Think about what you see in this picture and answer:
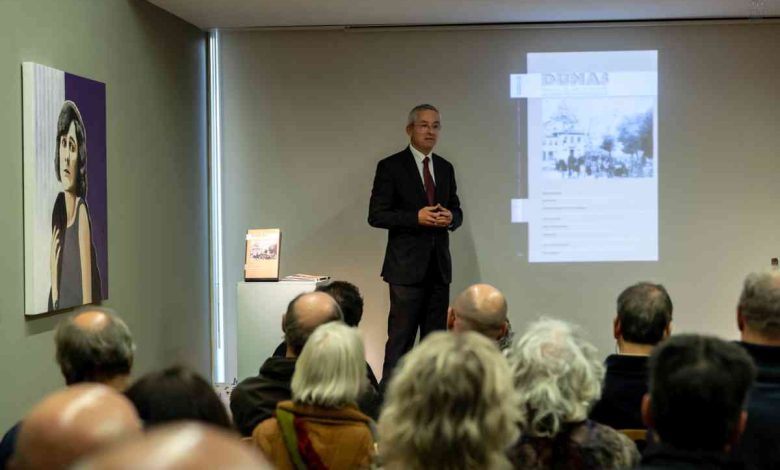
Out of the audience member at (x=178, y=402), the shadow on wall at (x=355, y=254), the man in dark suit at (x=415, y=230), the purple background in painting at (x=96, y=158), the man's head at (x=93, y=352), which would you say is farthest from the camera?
the shadow on wall at (x=355, y=254)

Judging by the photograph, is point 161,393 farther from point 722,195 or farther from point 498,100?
point 722,195

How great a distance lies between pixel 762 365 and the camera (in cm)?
254

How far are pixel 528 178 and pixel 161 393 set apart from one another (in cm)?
510

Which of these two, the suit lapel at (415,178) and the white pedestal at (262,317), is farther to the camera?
the suit lapel at (415,178)

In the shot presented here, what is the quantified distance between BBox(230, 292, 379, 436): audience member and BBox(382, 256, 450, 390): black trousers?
8.81ft

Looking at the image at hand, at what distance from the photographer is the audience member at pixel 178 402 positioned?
71.8 inches

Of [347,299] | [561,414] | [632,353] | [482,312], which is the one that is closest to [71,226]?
[347,299]

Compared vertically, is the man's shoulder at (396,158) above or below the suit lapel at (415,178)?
above

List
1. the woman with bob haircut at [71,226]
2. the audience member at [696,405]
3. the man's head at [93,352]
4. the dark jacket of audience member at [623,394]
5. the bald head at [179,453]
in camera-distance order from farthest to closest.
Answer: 1. the woman with bob haircut at [71,226]
2. the dark jacket of audience member at [623,394]
3. the man's head at [93,352]
4. the audience member at [696,405]
5. the bald head at [179,453]

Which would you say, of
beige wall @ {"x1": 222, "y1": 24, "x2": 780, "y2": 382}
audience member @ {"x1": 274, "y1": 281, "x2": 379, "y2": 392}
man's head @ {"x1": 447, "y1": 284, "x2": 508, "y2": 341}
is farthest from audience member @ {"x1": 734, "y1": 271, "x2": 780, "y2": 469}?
beige wall @ {"x1": 222, "y1": 24, "x2": 780, "y2": 382}

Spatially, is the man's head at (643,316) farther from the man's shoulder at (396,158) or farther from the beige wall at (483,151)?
the beige wall at (483,151)

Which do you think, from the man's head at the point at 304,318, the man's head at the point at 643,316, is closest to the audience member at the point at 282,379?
the man's head at the point at 304,318

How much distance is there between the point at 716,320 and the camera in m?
6.76

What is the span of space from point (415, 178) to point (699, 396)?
4251 millimetres
